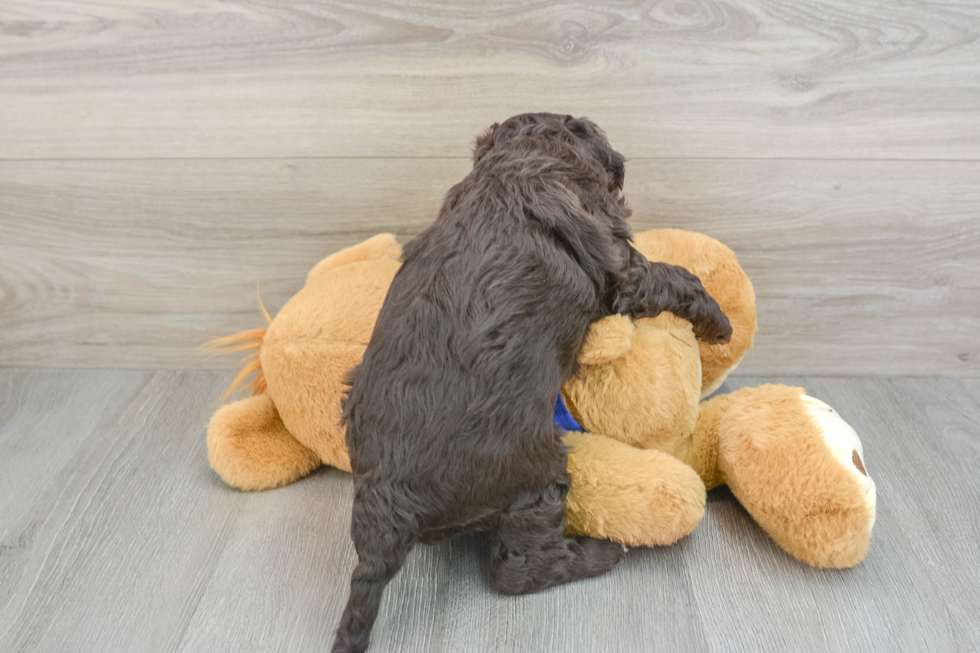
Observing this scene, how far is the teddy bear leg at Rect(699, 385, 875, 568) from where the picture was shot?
919 mm

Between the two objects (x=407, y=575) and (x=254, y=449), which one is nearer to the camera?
(x=407, y=575)

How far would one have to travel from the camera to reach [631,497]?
3.06 feet

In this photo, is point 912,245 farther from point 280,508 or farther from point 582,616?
point 280,508

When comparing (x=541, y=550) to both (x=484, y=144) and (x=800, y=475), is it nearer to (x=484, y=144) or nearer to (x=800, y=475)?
(x=800, y=475)

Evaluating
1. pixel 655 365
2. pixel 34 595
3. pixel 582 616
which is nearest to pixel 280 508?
pixel 34 595

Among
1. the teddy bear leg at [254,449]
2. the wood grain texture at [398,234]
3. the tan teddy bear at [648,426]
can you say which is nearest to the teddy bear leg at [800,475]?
the tan teddy bear at [648,426]

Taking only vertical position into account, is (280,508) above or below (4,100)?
below

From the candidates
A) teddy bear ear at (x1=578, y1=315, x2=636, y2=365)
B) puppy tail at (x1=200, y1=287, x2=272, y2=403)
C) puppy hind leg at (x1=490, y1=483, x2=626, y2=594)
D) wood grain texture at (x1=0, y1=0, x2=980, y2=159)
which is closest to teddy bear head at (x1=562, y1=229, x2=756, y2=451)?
teddy bear ear at (x1=578, y1=315, x2=636, y2=365)

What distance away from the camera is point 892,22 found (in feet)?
3.81

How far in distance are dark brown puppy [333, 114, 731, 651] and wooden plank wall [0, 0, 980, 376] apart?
1.18 ft

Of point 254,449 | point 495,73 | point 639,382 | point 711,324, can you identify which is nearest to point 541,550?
point 639,382

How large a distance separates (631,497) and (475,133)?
69 cm

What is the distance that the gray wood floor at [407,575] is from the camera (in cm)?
90

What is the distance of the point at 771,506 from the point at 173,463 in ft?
3.23
